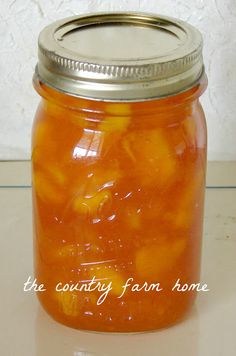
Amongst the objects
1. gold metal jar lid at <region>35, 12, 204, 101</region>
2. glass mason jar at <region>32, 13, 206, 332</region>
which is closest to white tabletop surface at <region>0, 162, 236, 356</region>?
glass mason jar at <region>32, 13, 206, 332</region>

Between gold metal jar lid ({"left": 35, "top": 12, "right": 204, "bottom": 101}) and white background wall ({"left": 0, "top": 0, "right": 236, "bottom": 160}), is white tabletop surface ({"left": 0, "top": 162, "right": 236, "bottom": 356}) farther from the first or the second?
gold metal jar lid ({"left": 35, "top": 12, "right": 204, "bottom": 101})

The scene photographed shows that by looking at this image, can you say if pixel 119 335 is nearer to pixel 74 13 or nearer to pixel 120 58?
pixel 120 58

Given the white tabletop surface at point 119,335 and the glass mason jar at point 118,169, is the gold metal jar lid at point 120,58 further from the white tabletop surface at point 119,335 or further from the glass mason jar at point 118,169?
the white tabletop surface at point 119,335

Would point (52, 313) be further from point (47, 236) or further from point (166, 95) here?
point (166, 95)

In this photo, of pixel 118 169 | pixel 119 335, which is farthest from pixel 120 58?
pixel 119 335

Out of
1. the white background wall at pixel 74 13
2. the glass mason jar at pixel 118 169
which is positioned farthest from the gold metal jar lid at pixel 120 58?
the white background wall at pixel 74 13

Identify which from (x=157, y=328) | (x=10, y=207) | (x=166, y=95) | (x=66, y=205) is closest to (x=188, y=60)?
(x=166, y=95)
